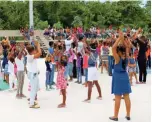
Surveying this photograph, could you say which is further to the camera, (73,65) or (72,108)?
(73,65)

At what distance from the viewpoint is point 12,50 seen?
34.8 ft

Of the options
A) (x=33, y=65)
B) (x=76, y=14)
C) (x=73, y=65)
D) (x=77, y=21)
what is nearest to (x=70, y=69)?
(x=73, y=65)

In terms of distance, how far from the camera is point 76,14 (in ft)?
146

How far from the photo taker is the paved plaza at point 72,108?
26.0ft

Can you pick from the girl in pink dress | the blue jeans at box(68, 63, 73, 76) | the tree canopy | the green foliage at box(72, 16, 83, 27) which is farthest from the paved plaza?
Answer: the green foliage at box(72, 16, 83, 27)

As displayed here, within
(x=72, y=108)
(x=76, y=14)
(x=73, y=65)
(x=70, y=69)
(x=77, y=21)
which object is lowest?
(x=72, y=108)

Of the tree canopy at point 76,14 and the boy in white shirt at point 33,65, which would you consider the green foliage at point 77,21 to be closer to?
the tree canopy at point 76,14

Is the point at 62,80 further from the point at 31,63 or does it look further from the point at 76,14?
the point at 76,14

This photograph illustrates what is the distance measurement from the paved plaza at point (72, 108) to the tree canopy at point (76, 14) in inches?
1154

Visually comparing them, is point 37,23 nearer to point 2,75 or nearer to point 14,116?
point 2,75

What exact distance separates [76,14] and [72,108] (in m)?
36.3

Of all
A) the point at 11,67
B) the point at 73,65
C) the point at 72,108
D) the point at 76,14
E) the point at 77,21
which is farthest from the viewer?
the point at 76,14

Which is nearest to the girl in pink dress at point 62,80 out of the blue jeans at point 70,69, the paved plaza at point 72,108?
the paved plaza at point 72,108

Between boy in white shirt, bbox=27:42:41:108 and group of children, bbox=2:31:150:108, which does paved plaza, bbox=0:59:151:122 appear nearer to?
group of children, bbox=2:31:150:108
